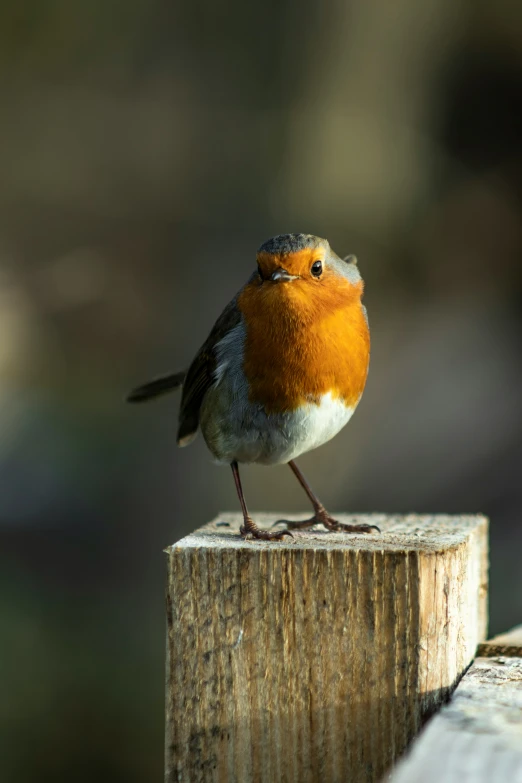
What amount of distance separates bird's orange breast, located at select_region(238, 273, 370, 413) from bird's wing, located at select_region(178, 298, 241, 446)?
15 cm

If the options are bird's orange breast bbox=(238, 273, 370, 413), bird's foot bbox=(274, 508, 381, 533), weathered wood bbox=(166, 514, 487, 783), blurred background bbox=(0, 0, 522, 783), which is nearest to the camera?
weathered wood bbox=(166, 514, 487, 783)

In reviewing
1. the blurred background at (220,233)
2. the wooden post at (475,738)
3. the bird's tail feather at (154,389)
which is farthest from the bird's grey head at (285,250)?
the blurred background at (220,233)

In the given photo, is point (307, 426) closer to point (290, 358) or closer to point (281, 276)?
point (290, 358)

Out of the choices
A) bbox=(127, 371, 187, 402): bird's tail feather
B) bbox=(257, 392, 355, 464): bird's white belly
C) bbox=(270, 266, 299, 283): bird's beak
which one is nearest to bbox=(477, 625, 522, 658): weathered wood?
bbox=(257, 392, 355, 464): bird's white belly

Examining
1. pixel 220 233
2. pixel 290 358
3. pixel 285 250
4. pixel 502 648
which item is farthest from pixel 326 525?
pixel 220 233

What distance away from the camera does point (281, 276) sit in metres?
2.34

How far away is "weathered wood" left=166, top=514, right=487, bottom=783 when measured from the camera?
1.56 m

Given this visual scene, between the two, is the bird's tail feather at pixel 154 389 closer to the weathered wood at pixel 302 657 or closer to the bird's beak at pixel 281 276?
the bird's beak at pixel 281 276

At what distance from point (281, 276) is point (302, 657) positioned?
3.32 feet

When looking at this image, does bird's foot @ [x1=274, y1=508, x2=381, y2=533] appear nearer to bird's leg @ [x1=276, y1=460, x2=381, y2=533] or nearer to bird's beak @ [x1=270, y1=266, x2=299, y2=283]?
bird's leg @ [x1=276, y1=460, x2=381, y2=533]

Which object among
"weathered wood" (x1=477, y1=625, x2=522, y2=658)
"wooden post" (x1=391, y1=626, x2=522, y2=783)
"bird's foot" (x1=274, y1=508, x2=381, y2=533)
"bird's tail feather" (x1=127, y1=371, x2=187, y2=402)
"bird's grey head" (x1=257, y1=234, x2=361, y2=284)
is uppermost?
"bird's grey head" (x1=257, y1=234, x2=361, y2=284)

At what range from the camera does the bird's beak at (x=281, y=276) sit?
2.34 meters

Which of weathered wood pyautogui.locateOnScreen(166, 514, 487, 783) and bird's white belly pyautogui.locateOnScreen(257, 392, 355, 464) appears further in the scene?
bird's white belly pyautogui.locateOnScreen(257, 392, 355, 464)

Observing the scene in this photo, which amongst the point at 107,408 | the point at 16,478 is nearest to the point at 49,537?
the point at 16,478
